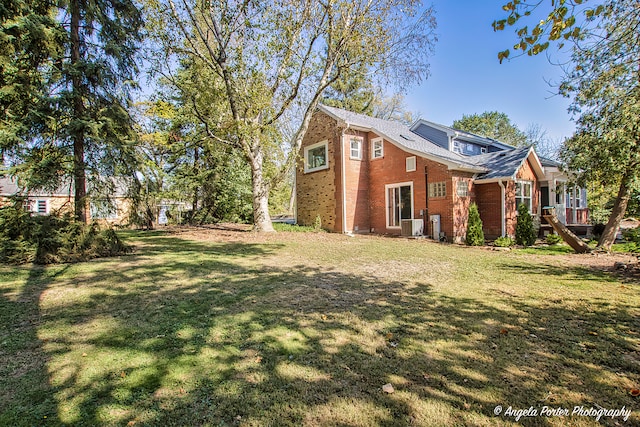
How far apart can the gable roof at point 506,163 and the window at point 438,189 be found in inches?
77.0

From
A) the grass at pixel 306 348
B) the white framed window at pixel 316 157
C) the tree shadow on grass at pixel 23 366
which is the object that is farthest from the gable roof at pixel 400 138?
the tree shadow on grass at pixel 23 366

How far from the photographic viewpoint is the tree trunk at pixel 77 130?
7.82m

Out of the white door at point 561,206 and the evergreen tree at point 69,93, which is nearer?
the evergreen tree at point 69,93

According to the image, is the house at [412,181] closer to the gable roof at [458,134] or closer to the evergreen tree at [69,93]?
the gable roof at [458,134]

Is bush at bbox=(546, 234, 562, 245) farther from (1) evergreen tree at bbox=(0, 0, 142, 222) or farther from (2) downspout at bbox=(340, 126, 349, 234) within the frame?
(1) evergreen tree at bbox=(0, 0, 142, 222)

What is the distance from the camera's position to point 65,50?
8.33 meters

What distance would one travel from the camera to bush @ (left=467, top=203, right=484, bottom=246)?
12.1 m

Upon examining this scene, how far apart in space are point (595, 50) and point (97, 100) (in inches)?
438

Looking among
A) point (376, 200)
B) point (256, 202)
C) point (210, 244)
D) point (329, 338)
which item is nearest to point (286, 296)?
point (329, 338)

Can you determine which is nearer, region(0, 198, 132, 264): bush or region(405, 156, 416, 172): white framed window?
region(0, 198, 132, 264): bush

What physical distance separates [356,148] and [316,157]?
2.62 metres

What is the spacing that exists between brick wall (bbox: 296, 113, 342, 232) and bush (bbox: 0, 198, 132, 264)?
10.8 m

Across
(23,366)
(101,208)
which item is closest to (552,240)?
(23,366)

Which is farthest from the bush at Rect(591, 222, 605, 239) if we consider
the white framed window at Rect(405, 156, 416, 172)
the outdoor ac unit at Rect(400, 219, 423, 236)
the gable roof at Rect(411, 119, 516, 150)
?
the white framed window at Rect(405, 156, 416, 172)
